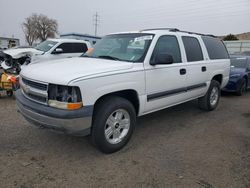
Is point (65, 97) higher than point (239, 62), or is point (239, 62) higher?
point (239, 62)

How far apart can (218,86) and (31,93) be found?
464 cm

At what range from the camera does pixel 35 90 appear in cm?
344

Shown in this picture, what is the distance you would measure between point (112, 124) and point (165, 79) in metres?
1.32

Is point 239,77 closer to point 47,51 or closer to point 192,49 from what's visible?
point 192,49

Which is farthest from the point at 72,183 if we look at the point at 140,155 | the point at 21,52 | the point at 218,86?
the point at 21,52

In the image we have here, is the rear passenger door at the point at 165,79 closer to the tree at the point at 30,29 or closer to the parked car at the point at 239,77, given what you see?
the parked car at the point at 239,77

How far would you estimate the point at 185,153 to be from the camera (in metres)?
3.81

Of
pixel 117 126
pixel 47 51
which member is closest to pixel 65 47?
pixel 47 51

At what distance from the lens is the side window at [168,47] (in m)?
4.34

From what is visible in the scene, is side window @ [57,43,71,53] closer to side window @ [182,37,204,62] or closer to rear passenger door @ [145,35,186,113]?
side window @ [182,37,204,62]

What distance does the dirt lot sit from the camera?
303cm

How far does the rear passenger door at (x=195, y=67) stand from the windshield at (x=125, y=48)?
1.15 metres

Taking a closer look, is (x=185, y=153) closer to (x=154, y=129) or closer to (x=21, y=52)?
(x=154, y=129)

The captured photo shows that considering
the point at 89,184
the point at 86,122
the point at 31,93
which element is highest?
the point at 31,93
